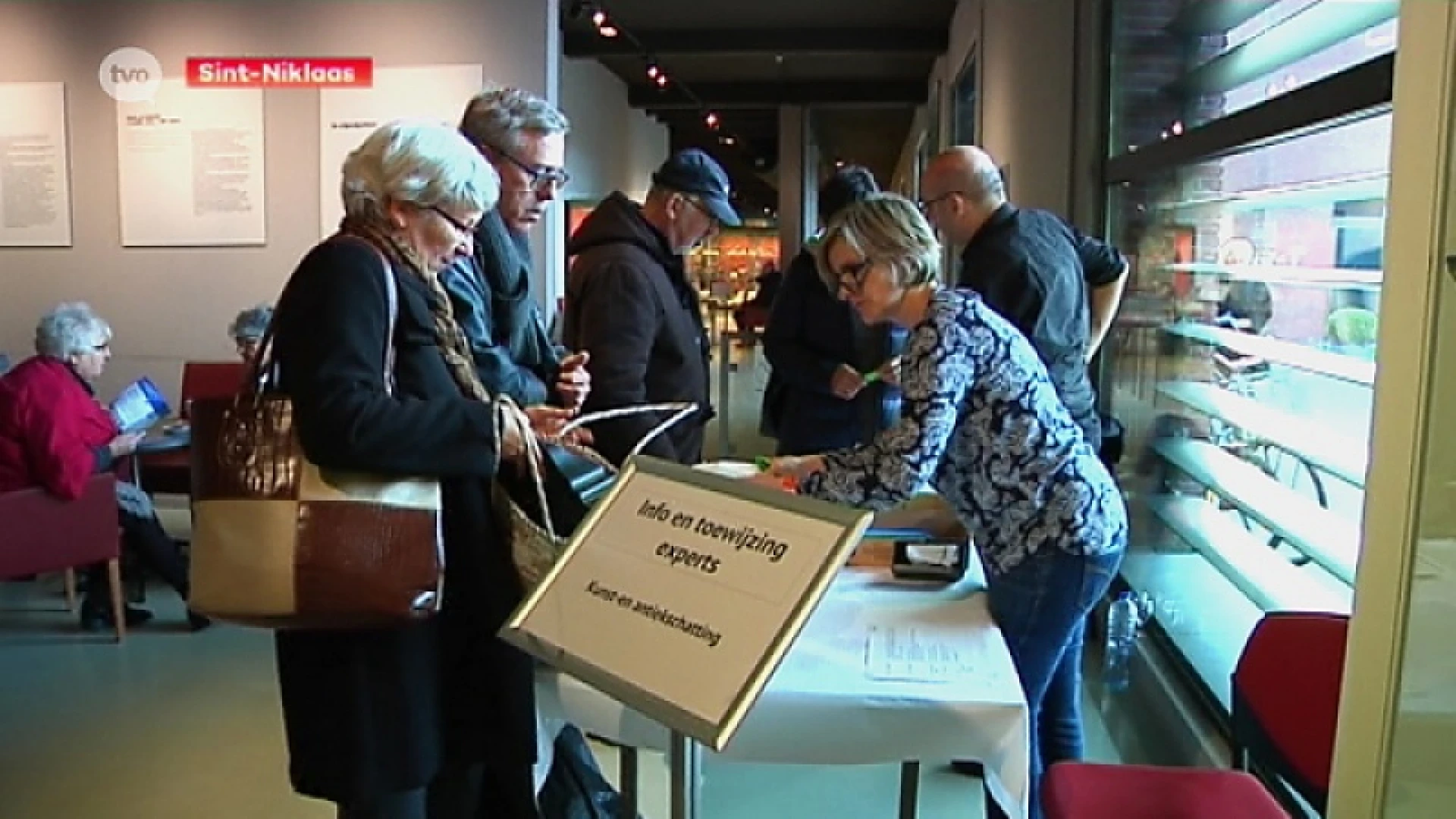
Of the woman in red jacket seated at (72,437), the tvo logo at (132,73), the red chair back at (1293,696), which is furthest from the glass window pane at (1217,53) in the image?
the tvo logo at (132,73)

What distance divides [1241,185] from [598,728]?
2601 mm

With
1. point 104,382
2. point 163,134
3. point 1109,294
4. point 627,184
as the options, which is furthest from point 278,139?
point 627,184

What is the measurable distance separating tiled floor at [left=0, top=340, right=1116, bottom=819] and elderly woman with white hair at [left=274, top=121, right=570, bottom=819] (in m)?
1.14

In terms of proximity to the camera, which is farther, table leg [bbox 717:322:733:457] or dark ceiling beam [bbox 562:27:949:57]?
dark ceiling beam [bbox 562:27:949:57]

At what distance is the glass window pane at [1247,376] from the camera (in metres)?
2.68

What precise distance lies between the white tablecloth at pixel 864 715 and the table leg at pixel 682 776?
0.19ft

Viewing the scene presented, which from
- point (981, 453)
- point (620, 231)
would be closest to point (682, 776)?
point (981, 453)

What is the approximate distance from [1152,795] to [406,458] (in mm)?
1217

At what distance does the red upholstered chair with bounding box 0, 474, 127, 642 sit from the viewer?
163 inches

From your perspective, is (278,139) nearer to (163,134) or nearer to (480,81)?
(163,134)

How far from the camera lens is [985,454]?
6.74 ft

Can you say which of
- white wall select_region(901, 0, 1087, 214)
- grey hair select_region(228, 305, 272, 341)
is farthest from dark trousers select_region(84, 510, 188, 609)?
white wall select_region(901, 0, 1087, 214)

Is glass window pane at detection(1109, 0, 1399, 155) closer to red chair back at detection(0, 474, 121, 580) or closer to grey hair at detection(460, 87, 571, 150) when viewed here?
grey hair at detection(460, 87, 571, 150)

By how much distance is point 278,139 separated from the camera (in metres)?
6.17
